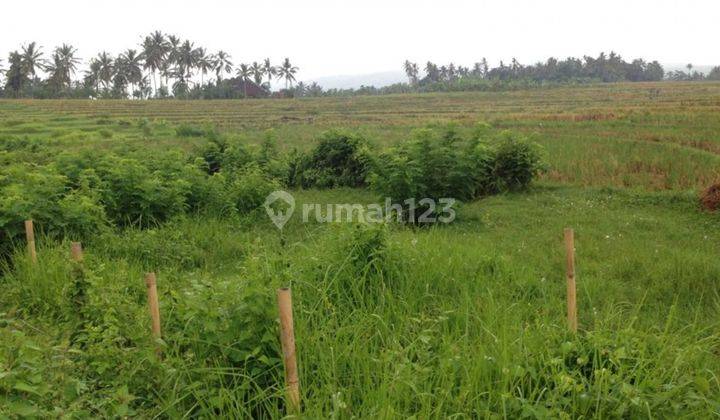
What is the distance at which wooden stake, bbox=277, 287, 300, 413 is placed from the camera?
257 cm

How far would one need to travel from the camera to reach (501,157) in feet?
33.4

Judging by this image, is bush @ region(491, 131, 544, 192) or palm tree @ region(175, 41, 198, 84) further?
palm tree @ region(175, 41, 198, 84)

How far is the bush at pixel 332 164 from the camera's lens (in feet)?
38.8

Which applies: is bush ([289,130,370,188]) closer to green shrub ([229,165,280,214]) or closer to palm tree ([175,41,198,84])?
green shrub ([229,165,280,214])

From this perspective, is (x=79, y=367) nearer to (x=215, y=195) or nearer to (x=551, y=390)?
(x=551, y=390)

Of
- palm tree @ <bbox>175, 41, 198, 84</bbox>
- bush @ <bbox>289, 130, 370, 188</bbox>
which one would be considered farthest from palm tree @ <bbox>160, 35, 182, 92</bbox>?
bush @ <bbox>289, 130, 370, 188</bbox>

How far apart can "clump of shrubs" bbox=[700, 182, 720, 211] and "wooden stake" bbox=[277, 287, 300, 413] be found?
735 cm

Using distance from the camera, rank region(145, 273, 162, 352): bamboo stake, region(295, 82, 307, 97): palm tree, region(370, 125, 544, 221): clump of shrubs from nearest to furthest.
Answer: region(145, 273, 162, 352): bamboo stake → region(370, 125, 544, 221): clump of shrubs → region(295, 82, 307, 97): palm tree

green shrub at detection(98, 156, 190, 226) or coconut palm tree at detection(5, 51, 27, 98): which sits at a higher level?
coconut palm tree at detection(5, 51, 27, 98)

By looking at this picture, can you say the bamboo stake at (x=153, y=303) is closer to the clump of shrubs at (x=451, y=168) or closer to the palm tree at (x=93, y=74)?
the clump of shrubs at (x=451, y=168)

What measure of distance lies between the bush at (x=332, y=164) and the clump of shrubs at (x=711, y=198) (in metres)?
5.88

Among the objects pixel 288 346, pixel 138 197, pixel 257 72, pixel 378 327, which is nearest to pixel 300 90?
pixel 257 72

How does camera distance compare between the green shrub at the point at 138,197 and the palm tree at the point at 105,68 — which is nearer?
the green shrub at the point at 138,197

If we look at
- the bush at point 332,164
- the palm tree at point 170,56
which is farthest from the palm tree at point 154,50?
the bush at point 332,164
